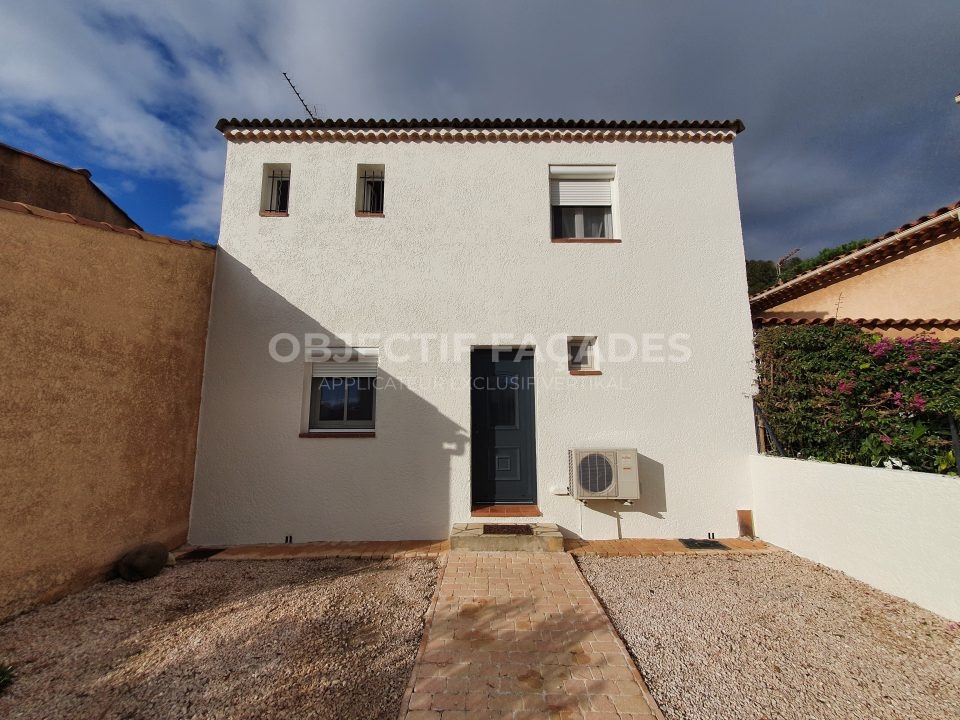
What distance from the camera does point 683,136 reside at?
21.1 ft

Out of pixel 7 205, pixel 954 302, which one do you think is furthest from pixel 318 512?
pixel 954 302

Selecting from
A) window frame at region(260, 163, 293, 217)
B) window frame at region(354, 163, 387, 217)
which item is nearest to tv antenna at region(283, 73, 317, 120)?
window frame at region(260, 163, 293, 217)

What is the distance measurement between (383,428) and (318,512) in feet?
4.89

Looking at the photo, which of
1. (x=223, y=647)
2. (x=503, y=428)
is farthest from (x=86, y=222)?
(x=503, y=428)

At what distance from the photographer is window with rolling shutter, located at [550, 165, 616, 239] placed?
655cm

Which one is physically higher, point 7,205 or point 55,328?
point 7,205

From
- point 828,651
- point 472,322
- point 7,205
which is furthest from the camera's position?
point 472,322

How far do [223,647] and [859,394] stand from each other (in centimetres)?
724

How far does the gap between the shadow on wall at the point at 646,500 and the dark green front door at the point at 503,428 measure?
1068 mm

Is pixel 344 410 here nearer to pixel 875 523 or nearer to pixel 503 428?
pixel 503 428

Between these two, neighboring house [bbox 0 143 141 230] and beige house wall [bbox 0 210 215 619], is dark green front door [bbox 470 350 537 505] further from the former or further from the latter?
neighboring house [bbox 0 143 141 230]

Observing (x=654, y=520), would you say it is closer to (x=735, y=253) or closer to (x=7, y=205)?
(x=735, y=253)

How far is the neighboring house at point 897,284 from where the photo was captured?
609cm

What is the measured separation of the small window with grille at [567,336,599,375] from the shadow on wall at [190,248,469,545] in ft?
6.73
